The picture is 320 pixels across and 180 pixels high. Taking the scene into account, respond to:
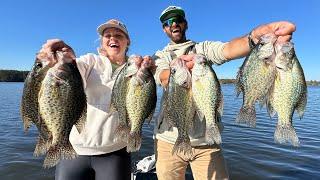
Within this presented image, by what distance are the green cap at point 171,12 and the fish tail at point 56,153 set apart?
260 centimetres

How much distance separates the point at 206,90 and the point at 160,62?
133 centimetres

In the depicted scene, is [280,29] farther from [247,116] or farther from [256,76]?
[247,116]

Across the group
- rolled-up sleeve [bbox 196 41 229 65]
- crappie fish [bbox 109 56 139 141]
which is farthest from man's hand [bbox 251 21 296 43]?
crappie fish [bbox 109 56 139 141]

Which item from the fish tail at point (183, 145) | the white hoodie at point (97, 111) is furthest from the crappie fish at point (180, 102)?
the white hoodie at point (97, 111)

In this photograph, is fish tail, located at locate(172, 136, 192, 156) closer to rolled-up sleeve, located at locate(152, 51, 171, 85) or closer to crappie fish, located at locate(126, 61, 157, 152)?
crappie fish, located at locate(126, 61, 157, 152)

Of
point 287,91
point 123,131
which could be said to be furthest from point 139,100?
point 287,91

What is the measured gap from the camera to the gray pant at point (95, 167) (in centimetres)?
550

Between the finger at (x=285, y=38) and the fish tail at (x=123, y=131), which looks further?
the fish tail at (x=123, y=131)

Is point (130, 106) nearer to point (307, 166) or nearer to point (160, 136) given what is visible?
point (160, 136)

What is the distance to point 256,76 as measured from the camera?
451 centimetres

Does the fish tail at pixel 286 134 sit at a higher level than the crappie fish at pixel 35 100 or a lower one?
lower

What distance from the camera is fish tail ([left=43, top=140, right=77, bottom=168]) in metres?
4.55

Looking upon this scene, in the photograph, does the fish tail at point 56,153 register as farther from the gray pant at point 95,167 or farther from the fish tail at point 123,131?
the gray pant at point 95,167

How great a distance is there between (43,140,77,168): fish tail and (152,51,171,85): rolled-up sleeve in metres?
1.59
